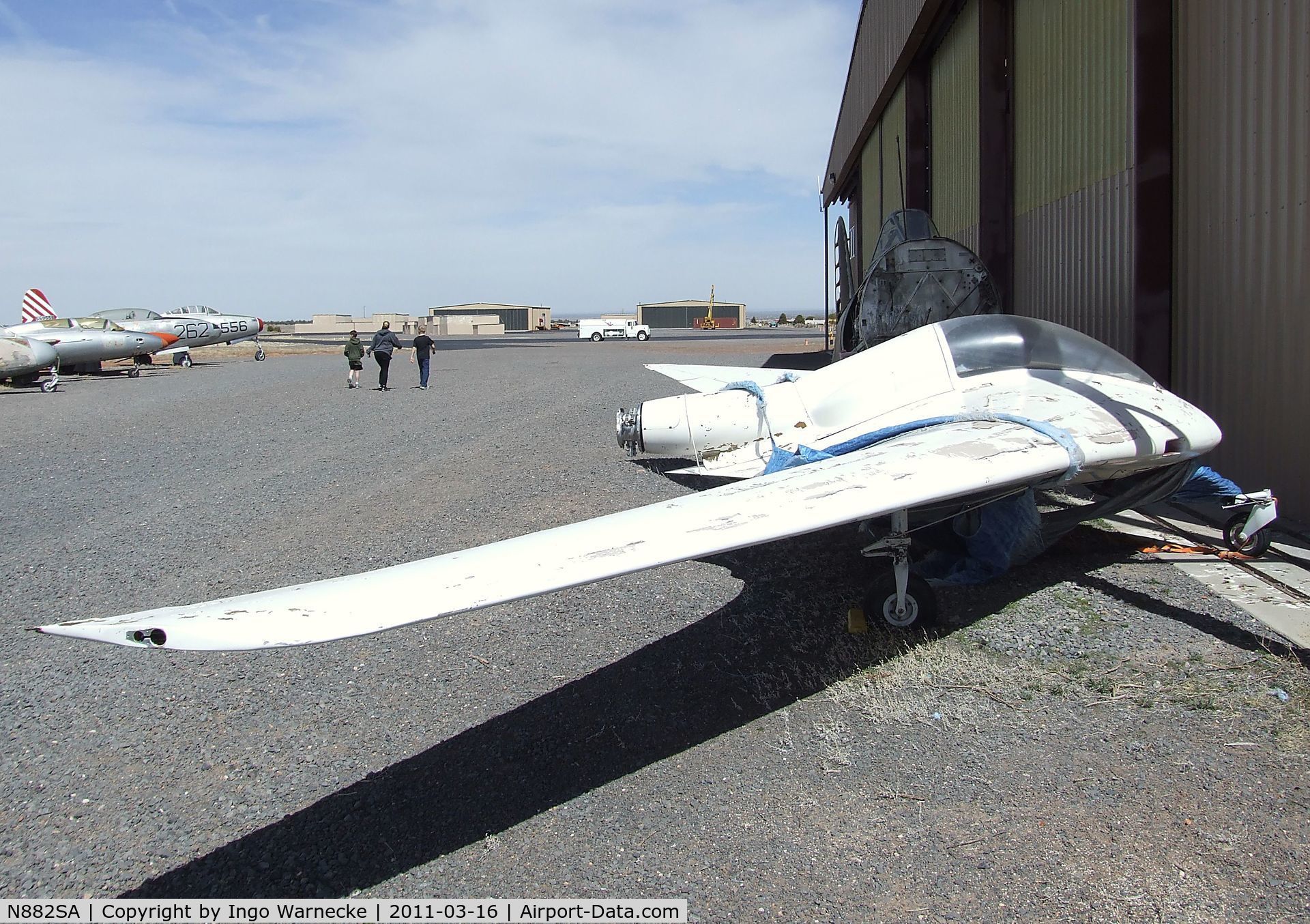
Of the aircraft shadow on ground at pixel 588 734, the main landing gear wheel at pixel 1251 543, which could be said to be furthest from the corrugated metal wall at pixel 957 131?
the aircraft shadow on ground at pixel 588 734

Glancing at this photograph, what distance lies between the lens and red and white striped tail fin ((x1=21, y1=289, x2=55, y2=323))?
30.2 m

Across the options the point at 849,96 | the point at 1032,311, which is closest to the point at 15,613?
the point at 1032,311

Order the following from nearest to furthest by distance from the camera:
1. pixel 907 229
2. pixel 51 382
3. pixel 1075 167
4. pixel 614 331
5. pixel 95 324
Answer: pixel 1075 167, pixel 907 229, pixel 51 382, pixel 95 324, pixel 614 331

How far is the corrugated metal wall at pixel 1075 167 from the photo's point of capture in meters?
8.98

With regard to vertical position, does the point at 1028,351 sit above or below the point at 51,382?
below

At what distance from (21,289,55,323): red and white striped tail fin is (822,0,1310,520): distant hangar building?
29512 mm

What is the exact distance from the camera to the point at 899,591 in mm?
4684

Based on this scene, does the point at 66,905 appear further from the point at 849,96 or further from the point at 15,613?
the point at 849,96

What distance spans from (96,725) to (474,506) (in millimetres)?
4331

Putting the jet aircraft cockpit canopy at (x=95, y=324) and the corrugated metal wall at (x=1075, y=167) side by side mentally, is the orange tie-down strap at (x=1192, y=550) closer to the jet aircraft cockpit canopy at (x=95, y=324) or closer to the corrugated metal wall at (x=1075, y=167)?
the corrugated metal wall at (x=1075, y=167)

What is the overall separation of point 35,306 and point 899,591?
34.8 metres

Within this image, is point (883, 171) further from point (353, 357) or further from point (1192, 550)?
point (1192, 550)

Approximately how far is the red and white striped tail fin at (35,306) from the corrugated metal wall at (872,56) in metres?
26.5

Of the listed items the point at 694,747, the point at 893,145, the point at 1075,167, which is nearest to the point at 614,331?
the point at 893,145
